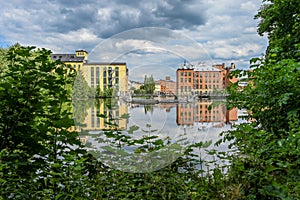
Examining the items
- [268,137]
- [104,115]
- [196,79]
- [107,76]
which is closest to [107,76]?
[107,76]

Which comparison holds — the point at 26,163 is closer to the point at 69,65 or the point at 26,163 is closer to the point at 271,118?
the point at 69,65

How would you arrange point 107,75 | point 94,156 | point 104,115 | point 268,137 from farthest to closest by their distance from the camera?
point 268,137 → point 94,156 → point 104,115 → point 107,75

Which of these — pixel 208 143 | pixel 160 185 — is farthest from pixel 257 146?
pixel 160 185

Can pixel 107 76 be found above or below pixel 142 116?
above

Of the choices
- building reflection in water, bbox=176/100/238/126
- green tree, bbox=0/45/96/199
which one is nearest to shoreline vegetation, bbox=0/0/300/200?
green tree, bbox=0/45/96/199

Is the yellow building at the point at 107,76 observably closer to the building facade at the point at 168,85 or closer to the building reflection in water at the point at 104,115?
the building reflection in water at the point at 104,115

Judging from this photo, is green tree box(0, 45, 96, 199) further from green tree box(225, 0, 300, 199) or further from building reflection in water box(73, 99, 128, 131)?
green tree box(225, 0, 300, 199)

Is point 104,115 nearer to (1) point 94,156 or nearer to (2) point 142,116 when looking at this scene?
(2) point 142,116

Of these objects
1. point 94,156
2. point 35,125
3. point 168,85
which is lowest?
point 94,156

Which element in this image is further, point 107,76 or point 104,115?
point 104,115

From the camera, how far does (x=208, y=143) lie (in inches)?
69.2

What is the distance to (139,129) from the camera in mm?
1462

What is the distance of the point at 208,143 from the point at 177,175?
0.36m

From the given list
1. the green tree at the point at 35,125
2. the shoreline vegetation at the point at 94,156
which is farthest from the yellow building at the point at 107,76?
the green tree at the point at 35,125
